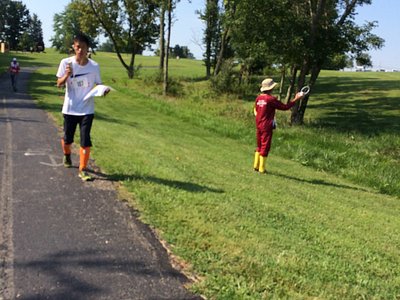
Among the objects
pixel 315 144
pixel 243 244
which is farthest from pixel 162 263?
pixel 315 144

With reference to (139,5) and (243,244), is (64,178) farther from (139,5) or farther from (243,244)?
(139,5)

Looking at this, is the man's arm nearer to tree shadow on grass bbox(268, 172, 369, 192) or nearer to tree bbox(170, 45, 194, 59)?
tree shadow on grass bbox(268, 172, 369, 192)

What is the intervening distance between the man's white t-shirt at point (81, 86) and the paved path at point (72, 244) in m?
0.95

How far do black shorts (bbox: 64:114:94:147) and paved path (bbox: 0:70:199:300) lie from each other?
50 cm

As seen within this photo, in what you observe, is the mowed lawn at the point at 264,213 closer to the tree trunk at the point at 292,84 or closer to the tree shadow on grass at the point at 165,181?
the tree shadow on grass at the point at 165,181

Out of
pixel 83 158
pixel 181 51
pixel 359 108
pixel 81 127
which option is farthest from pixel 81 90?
pixel 181 51

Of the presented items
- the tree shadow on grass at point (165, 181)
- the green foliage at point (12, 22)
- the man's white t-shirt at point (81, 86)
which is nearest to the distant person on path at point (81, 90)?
the man's white t-shirt at point (81, 86)

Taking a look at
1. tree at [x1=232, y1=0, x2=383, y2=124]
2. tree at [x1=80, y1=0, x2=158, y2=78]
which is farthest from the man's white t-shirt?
tree at [x1=80, y1=0, x2=158, y2=78]

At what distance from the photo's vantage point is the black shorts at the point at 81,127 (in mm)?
6703

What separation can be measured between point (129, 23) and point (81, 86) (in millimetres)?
38784

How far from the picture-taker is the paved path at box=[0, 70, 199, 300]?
3566 millimetres

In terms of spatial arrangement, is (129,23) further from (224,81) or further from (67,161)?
(67,161)

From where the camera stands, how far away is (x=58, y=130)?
36.7 ft

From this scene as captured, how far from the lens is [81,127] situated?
676cm
